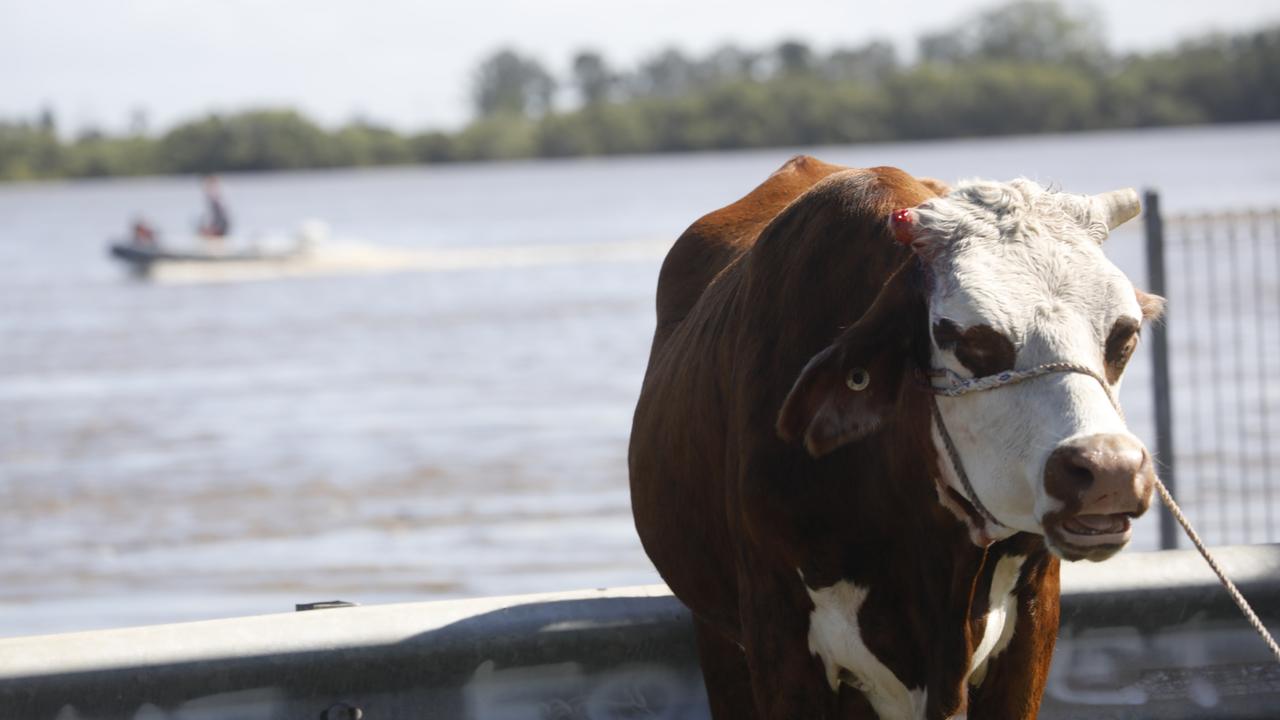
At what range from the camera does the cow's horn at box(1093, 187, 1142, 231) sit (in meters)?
3.57

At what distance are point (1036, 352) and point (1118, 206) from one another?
0.55 meters

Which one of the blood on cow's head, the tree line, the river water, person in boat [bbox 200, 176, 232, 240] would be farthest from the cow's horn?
the tree line

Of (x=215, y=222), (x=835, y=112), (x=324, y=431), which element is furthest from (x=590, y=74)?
(x=324, y=431)

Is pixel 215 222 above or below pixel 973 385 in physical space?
below

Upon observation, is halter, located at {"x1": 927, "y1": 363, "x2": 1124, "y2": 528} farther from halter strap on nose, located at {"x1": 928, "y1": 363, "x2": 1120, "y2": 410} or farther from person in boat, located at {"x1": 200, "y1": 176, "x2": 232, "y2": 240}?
person in boat, located at {"x1": 200, "y1": 176, "x2": 232, "y2": 240}

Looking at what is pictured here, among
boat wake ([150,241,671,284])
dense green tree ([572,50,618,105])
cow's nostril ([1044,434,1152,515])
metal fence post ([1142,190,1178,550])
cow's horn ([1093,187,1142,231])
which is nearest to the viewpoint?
cow's nostril ([1044,434,1152,515])

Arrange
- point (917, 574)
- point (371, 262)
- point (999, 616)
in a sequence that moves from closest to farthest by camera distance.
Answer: point (917, 574)
point (999, 616)
point (371, 262)

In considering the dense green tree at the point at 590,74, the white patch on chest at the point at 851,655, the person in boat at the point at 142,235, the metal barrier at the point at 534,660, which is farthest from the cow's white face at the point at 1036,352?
the dense green tree at the point at 590,74

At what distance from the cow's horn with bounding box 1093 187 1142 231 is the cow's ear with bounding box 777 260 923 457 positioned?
1.47 feet

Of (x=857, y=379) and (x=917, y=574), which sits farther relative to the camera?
(x=917, y=574)

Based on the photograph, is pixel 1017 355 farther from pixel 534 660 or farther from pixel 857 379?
pixel 534 660

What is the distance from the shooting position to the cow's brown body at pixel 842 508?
361cm

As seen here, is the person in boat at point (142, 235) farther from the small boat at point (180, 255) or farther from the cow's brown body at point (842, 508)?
the cow's brown body at point (842, 508)

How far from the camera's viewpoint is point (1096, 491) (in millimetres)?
3051
